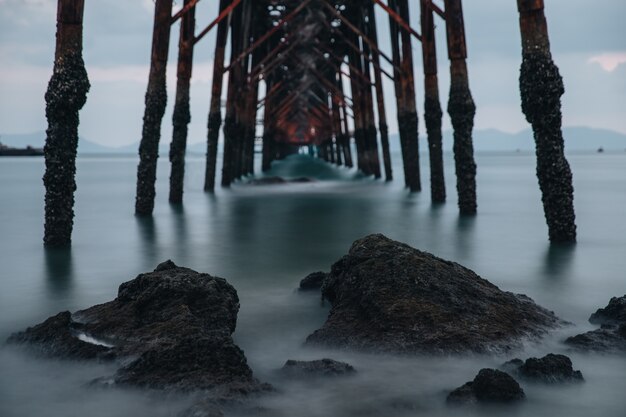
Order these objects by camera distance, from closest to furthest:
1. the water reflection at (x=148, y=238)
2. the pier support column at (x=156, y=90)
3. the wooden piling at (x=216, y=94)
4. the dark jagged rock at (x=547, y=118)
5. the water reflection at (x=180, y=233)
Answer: the dark jagged rock at (x=547, y=118), the water reflection at (x=148, y=238), the water reflection at (x=180, y=233), the pier support column at (x=156, y=90), the wooden piling at (x=216, y=94)

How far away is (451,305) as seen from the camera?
13.0 ft

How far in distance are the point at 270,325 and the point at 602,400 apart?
2.11m

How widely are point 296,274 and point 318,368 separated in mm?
3076

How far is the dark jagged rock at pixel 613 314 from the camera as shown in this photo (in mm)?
4203

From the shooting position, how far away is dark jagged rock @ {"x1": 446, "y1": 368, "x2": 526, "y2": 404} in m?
3.01

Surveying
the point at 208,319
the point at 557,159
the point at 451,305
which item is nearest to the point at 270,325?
the point at 208,319

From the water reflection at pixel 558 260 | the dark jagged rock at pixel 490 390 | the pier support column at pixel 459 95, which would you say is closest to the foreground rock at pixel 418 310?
the dark jagged rock at pixel 490 390

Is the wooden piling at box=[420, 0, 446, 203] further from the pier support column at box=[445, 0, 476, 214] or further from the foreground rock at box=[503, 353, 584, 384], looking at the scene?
the foreground rock at box=[503, 353, 584, 384]

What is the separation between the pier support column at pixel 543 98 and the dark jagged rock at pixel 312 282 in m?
3.15

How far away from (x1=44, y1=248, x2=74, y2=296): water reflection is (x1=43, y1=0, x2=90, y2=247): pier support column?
0.67 meters

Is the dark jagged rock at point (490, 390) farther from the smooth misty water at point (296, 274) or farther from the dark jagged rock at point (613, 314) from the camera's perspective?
the dark jagged rock at point (613, 314)

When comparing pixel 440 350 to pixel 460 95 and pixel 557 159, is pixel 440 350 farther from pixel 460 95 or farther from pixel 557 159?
pixel 460 95

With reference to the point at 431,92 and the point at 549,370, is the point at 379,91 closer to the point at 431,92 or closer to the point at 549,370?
the point at 431,92

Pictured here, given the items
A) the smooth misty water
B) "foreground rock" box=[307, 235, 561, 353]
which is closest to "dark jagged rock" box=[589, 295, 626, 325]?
the smooth misty water
